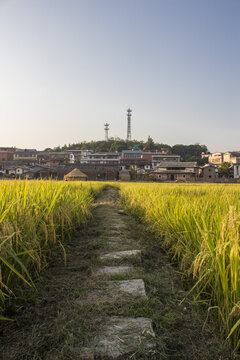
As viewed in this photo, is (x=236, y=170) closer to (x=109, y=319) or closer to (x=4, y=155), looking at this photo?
(x=109, y=319)

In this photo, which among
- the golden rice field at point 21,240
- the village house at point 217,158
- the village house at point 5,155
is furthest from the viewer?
the village house at point 217,158

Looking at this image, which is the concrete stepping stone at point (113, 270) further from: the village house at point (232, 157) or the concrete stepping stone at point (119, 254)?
the village house at point (232, 157)

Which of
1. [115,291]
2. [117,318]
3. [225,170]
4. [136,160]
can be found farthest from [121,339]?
[136,160]

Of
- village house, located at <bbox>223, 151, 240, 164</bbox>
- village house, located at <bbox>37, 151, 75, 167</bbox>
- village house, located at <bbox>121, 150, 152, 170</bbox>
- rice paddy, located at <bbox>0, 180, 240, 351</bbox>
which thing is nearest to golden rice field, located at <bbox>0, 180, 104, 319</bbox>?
rice paddy, located at <bbox>0, 180, 240, 351</bbox>

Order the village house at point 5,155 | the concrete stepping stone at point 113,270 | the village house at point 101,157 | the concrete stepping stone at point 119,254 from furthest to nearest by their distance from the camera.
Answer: the village house at point 5,155, the village house at point 101,157, the concrete stepping stone at point 119,254, the concrete stepping stone at point 113,270

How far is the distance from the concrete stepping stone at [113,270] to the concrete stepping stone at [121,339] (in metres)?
0.64

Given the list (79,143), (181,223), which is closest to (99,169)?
(181,223)

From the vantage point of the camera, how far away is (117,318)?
1.27 metres

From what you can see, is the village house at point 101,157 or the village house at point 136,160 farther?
the village house at point 101,157

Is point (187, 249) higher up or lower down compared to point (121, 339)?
higher up

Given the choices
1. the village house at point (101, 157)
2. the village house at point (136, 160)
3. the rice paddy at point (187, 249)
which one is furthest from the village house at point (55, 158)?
the rice paddy at point (187, 249)

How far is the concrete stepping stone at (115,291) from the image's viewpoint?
146 centimetres

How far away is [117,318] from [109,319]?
5cm

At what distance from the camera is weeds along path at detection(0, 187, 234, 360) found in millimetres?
1016
